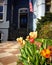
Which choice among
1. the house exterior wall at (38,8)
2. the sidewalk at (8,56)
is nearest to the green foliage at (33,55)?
the sidewalk at (8,56)

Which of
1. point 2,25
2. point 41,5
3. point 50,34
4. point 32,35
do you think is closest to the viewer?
point 32,35

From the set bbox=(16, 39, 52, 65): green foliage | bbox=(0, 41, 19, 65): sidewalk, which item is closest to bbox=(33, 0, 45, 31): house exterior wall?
bbox=(0, 41, 19, 65): sidewalk

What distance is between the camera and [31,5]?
12719 mm

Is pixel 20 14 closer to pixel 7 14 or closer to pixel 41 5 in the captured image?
pixel 7 14

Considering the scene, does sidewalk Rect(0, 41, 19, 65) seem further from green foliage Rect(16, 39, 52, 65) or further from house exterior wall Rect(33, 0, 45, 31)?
house exterior wall Rect(33, 0, 45, 31)

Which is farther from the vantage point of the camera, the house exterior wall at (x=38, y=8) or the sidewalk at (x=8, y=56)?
the house exterior wall at (x=38, y=8)

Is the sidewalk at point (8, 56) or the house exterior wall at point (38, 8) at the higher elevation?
the house exterior wall at point (38, 8)

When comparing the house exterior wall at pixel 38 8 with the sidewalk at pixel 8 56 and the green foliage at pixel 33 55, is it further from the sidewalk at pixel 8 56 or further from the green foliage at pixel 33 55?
the green foliage at pixel 33 55

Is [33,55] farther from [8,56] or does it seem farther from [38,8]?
[38,8]

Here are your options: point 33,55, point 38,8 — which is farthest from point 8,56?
point 38,8

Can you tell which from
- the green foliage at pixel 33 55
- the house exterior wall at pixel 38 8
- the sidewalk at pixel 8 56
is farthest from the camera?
the house exterior wall at pixel 38 8

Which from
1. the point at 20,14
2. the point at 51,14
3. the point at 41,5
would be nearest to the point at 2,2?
the point at 20,14

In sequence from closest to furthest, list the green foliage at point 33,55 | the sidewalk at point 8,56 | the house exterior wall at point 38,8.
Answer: the green foliage at point 33,55 → the sidewalk at point 8,56 → the house exterior wall at point 38,8

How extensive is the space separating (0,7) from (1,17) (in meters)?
0.72
